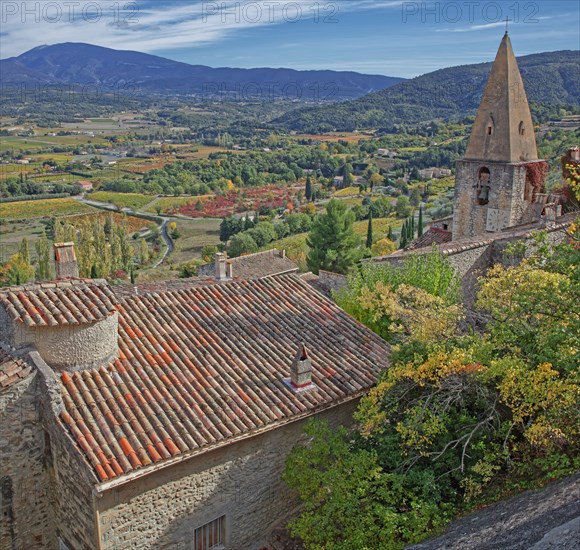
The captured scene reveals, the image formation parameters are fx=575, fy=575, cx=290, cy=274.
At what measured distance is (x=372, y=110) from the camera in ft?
541

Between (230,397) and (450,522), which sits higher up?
(230,397)

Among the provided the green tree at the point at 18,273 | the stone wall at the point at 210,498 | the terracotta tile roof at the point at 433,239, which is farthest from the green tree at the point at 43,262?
the stone wall at the point at 210,498

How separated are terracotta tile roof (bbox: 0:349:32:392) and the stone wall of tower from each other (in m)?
22.2

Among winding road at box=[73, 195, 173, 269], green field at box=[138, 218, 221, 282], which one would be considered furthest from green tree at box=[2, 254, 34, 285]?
winding road at box=[73, 195, 173, 269]

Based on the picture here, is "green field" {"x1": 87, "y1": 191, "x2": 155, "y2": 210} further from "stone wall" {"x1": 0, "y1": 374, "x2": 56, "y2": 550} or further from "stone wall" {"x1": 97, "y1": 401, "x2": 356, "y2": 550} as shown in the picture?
"stone wall" {"x1": 97, "y1": 401, "x2": 356, "y2": 550}

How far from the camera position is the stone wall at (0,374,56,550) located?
940 centimetres

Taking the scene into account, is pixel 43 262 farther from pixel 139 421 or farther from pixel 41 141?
pixel 41 141

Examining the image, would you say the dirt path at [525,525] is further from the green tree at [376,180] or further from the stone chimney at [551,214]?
the green tree at [376,180]

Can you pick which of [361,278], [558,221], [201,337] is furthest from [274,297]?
[558,221]

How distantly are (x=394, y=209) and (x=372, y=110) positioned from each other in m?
90.2

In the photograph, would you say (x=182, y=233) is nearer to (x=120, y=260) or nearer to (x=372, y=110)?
(x=120, y=260)

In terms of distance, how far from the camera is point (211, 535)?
33.9 feet

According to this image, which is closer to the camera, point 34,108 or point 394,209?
point 394,209

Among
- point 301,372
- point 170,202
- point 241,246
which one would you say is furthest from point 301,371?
point 170,202
